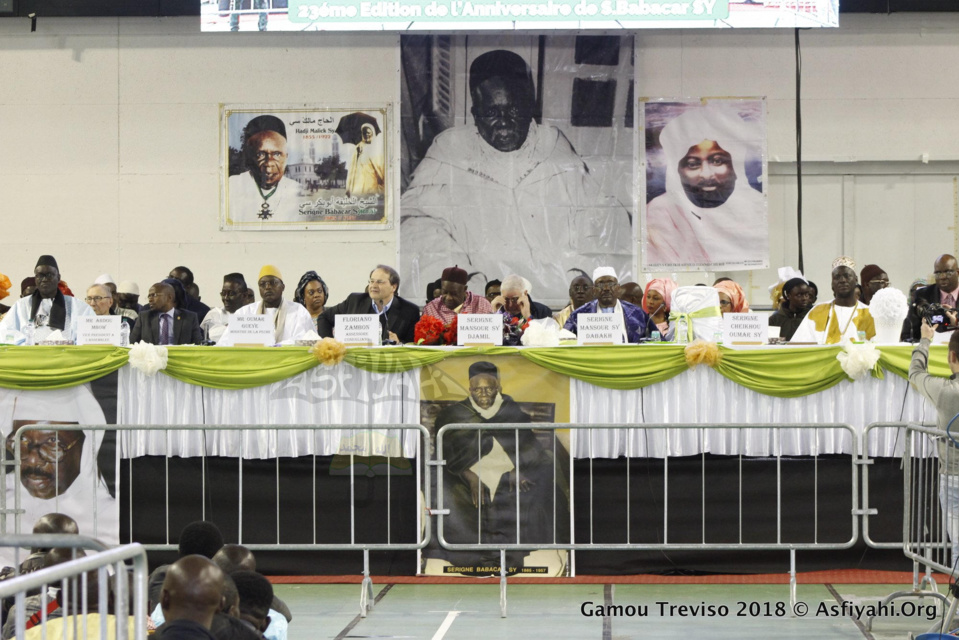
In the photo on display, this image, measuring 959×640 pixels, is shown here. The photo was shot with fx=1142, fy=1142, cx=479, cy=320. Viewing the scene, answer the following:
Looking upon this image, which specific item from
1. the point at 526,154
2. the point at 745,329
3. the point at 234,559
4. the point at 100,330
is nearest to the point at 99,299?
the point at 100,330

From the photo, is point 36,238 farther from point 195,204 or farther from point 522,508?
point 522,508

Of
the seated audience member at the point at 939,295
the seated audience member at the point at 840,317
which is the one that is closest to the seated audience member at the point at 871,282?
the seated audience member at the point at 939,295

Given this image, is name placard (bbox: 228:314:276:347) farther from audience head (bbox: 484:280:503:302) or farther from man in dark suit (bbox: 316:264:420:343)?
audience head (bbox: 484:280:503:302)

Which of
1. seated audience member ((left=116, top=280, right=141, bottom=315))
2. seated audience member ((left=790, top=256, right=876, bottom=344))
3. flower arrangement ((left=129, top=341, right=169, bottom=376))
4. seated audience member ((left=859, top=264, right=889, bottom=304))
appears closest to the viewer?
flower arrangement ((left=129, top=341, right=169, bottom=376))

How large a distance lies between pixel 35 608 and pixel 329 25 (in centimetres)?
900

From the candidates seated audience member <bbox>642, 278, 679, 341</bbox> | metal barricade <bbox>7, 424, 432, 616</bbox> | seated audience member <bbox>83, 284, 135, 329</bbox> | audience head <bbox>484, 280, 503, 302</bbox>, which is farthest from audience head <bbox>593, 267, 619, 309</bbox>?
seated audience member <bbox>83, 284, 135, 329</bbox>

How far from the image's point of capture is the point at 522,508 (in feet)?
25.3

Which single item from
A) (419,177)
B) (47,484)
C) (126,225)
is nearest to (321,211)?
(419,177)

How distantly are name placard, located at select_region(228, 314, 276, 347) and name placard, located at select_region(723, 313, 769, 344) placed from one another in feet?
10.5

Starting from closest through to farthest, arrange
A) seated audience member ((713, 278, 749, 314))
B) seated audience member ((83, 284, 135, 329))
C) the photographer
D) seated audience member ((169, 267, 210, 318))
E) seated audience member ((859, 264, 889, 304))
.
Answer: the photographer
seated audience member ((83, 284, 135, 329))
seated audience member ((713, 278, 749, 314))
seated audience member ((859, 264, 889, 304))
seated audience member ((169, 267, 210, 318))

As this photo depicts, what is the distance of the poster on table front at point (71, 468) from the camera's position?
793 centimetres

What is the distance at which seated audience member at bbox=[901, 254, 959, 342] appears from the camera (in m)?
8.99

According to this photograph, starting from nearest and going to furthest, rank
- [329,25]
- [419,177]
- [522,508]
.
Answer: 1. [522,508]
2. [329,25]
3. [419,177]

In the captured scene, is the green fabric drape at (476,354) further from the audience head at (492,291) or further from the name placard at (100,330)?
the audience head at (492,291)
